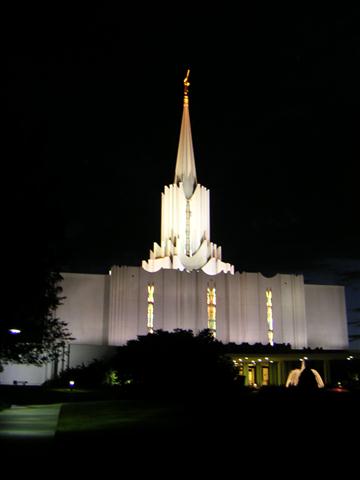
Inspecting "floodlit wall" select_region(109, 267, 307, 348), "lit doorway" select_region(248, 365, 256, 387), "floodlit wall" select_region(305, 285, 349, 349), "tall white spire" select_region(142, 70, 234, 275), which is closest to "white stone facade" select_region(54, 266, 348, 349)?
"floodlit wall" select_region(109, 267, 307, 348)

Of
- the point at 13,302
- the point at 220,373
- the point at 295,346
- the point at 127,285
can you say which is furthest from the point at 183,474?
the point at 295,346

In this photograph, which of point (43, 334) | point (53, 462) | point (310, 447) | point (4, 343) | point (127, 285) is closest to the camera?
point (53, 462)

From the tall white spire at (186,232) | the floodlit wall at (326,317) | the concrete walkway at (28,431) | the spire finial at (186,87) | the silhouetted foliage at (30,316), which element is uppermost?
the spire finial at (186,87)

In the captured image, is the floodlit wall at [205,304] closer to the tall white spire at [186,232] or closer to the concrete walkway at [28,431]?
the tall white spire at [186,232]

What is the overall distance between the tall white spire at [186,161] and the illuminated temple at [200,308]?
6.98 metres

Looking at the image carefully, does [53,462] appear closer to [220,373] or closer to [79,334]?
[220,373]

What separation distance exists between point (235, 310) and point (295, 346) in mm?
5751

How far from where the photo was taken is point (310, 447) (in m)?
8.97

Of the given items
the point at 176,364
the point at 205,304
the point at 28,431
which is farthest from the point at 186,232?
the point at 28,431

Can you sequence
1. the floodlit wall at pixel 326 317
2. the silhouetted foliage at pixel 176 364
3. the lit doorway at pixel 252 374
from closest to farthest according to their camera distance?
the silhouetted foliage at pixel 176 364, the lit doorway at pixel 252 374, the floodlit wall at pixel 326 317

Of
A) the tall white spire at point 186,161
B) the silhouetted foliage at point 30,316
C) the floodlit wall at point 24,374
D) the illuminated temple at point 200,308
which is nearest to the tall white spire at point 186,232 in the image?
the tall white spire at point 186,161

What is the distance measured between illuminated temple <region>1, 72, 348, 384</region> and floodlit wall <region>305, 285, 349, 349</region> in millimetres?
85

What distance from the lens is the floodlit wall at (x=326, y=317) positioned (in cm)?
4803

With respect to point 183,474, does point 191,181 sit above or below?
above
